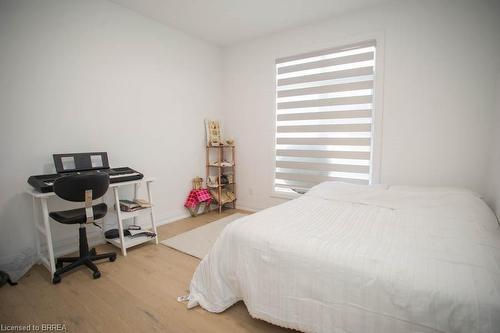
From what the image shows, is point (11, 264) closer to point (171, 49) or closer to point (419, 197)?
point (171, 49)

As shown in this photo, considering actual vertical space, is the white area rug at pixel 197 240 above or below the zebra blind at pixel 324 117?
below

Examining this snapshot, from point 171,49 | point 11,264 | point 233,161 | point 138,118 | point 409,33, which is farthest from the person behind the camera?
point 233,161

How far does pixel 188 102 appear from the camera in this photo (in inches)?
146

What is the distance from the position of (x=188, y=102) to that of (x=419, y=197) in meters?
3.12

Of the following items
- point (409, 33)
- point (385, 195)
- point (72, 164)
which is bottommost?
point (385, 195)

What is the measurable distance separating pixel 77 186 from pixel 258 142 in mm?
2515

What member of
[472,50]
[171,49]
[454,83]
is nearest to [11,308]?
[171,49]

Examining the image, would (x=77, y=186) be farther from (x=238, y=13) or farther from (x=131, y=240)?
(x=238, y=13)

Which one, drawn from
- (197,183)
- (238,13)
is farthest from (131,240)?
(238,13)

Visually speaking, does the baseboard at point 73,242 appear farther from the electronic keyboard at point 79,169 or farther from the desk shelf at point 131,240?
the electronic keyboard at point 79,169

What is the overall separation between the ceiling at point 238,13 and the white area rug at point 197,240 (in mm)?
2683

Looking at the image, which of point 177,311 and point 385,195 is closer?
point 177,311

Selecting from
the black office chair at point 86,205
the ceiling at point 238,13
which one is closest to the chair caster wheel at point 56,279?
the black office chair at point 86,205

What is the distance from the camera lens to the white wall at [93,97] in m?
2.18
